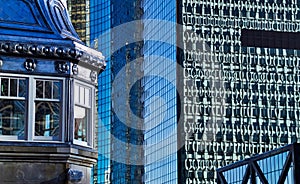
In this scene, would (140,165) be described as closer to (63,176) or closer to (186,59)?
(186,59)

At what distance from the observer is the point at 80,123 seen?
56.0 ft

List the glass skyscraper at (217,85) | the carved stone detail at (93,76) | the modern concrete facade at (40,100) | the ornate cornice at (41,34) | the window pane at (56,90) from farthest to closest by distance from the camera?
the glass skyscraper at (217,85), the carved stone detail at (93,76), the window pane at (56,90), the ornate cornice at (41,34), the modern concrete facade at (40,100)

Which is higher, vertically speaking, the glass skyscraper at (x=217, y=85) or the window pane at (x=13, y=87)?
the glass skyscraper at (x=217, y=85)

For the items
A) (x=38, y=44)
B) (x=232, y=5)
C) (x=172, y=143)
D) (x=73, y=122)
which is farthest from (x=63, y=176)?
(x=232, y=5)

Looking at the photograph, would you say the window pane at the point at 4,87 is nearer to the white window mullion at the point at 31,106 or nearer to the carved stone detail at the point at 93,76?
the white window mullion at the point at 31,106

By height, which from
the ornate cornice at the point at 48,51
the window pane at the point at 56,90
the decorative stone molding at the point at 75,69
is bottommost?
the window pane at the point at 56,90

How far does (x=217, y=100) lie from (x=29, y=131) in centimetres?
15103

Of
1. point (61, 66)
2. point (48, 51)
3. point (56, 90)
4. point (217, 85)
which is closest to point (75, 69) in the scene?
point (61, 66)

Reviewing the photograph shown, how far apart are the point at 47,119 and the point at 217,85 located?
15069 cm

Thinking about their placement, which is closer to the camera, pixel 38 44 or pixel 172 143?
pixel 38 44

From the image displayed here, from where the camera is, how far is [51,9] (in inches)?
683

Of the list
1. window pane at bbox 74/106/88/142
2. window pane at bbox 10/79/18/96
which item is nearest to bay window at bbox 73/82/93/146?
window pane at bbox 74/106/88/142

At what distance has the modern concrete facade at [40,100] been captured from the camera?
1617cm

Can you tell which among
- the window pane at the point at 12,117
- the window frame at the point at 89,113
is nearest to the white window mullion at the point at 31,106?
the window pane at the point at 12,117
